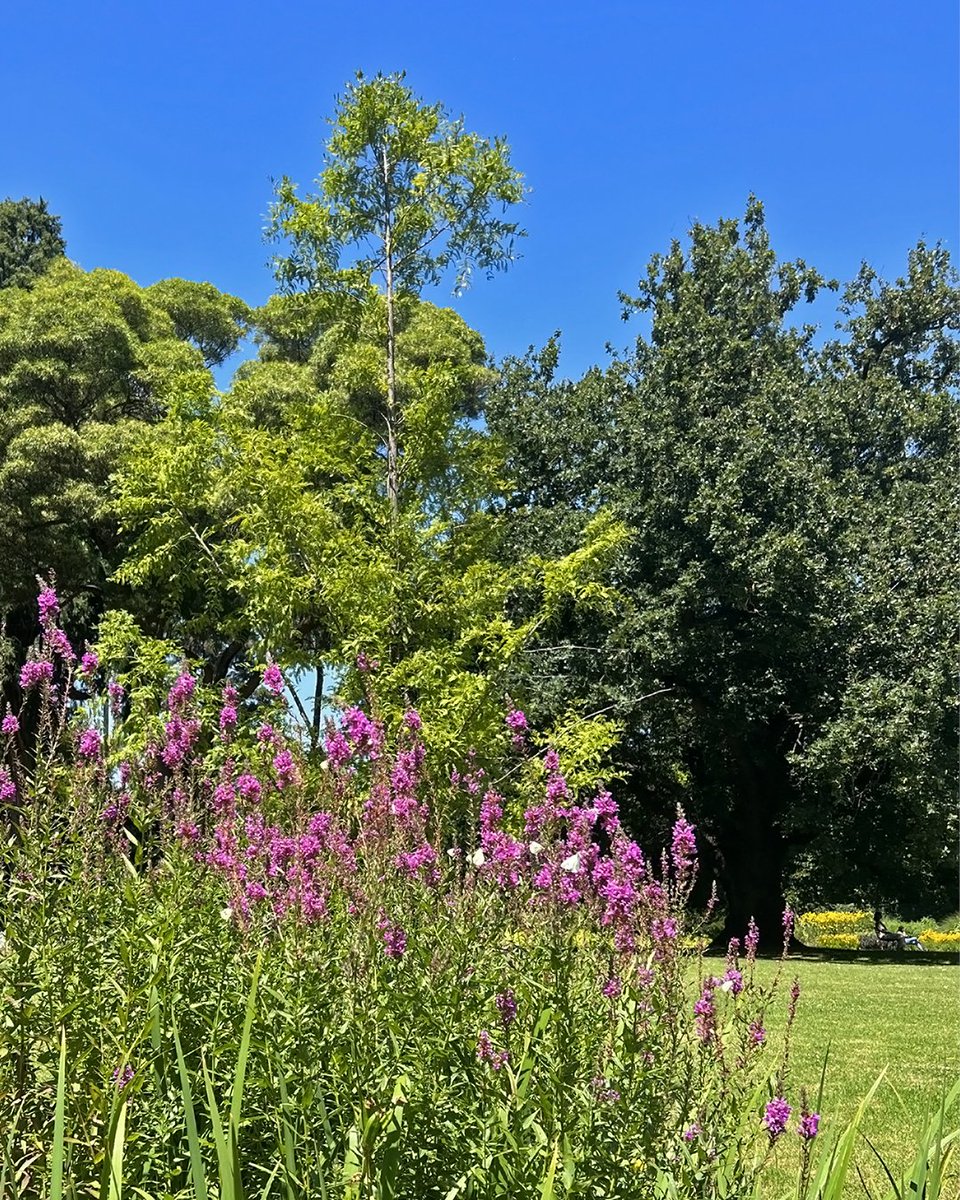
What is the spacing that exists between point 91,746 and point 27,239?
63.1 ft

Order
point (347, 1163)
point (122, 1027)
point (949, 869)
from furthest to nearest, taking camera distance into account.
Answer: point (949, 869)
point (122, 1027)
point (347, 1163)

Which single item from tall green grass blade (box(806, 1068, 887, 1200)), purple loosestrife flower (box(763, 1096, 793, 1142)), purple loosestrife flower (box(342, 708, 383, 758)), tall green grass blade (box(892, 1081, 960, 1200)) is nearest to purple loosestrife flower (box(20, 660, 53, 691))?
purple loosestrife flower (box(342, 708, 383, 758))

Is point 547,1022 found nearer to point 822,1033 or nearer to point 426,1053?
point 426,1053

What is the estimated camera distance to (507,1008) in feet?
6.64

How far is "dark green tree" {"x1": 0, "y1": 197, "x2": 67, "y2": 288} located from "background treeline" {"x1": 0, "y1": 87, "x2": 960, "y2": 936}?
63 millimetres

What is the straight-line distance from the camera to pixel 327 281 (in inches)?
323

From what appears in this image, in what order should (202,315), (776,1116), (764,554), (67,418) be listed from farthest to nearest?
(202,315)
(67,418)
(764,554)
(776,1116)

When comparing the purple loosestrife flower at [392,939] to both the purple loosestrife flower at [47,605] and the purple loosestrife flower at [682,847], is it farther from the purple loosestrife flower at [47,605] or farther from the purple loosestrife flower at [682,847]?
the purple loosestrife flower at [47,605]

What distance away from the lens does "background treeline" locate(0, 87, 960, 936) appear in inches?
290

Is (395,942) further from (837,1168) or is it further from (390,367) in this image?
(390,367)

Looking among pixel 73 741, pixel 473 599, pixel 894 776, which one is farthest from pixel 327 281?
pixel 894 776

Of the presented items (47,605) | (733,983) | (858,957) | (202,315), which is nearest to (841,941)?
(858,957)

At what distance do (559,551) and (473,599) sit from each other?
690cm

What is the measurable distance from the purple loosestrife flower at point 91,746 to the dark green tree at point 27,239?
1763 cm
